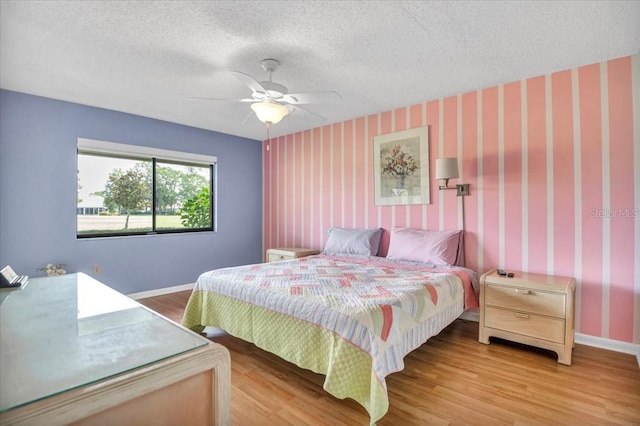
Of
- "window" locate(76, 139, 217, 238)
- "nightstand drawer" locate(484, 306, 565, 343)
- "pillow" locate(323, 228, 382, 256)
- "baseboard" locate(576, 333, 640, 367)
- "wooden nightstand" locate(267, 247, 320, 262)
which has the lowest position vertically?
"baseboard" locate(576, 333, 640, 367)

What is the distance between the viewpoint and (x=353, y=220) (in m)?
4.16

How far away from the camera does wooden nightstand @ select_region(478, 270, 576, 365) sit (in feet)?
7.46

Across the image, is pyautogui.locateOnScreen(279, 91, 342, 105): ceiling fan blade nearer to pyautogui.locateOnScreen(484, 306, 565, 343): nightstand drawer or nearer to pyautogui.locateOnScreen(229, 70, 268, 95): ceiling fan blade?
pyautogui.locateOnScreen(229, 70, 268, 95): ceiling fan blade

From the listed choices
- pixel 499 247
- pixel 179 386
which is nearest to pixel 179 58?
pixel 179 386

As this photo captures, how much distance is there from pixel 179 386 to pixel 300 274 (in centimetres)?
209

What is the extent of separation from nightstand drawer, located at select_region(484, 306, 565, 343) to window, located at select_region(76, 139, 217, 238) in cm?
391

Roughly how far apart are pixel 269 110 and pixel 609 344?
333cm

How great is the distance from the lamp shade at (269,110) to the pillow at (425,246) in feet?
6.06

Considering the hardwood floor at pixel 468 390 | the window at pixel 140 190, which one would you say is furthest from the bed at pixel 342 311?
the window at pixel 140 190

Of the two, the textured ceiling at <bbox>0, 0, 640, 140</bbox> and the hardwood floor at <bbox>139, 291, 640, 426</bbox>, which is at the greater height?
the textured ceiling at <bbox>0, 0, 640, 140</bbox>

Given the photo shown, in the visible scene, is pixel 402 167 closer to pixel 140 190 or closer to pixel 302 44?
pixel 302 44

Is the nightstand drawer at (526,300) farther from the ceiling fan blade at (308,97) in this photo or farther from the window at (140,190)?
the window at (140,190)

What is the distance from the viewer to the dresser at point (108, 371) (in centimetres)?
51

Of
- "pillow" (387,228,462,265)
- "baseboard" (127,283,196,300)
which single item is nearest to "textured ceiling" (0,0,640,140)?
"pillow" (387,228,462,265)
